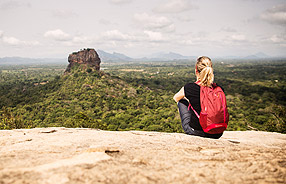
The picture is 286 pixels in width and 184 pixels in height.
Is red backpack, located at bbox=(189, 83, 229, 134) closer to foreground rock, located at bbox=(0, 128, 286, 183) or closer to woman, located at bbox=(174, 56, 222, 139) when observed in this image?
woman, located at bbox=(174, 56, 222, 139)

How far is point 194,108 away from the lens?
489 centimetres

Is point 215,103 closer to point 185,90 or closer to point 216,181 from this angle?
point 185,90

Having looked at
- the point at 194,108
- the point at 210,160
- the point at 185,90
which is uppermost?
the point at 185,90

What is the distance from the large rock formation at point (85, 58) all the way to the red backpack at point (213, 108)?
8057cm

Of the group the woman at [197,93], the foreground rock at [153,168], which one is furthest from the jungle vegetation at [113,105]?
the foreground rock at [153,168]

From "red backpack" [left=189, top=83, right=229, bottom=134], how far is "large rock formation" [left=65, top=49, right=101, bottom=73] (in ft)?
264

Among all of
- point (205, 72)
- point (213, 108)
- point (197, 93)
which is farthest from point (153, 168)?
point (205, 72)

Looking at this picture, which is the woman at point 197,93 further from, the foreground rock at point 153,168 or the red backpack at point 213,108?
the foreground rock at point 153,168

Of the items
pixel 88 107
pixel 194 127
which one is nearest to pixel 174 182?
pixel 194 127

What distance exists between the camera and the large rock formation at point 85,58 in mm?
79938

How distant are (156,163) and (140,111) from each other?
51.7 metres

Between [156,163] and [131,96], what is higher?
[156,163]

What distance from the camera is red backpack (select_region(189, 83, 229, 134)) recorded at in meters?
4.46

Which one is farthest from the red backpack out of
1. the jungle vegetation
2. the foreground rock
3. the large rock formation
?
the large rock formation
